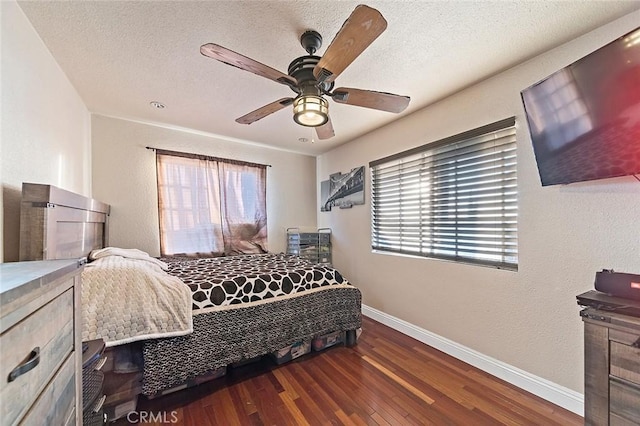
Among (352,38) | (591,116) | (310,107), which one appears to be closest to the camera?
(352,38)

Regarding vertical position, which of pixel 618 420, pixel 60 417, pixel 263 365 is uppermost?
pixel 60 417

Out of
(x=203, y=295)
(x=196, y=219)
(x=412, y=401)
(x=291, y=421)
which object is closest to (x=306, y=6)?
(x=203, y=295)

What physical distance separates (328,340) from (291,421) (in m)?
0.89

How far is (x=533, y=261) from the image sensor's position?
1.82 m

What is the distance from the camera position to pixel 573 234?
5.41 feet

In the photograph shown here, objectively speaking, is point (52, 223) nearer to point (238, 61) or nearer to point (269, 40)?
point (238, 61)

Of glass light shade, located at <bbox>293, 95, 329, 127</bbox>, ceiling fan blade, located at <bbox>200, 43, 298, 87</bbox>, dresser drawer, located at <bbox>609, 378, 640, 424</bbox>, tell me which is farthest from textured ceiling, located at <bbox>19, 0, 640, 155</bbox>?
dresser drawer, located at <bbox>609, 378, 640, 424</bbox>

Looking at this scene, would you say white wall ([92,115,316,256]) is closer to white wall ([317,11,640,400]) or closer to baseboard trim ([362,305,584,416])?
white wall ([317,11,640,400])

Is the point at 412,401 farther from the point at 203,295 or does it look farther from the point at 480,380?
the point at 203,295

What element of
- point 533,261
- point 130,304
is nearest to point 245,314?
point 130,304

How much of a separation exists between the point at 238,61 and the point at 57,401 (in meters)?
1.55

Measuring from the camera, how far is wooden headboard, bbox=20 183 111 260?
51.6 inches

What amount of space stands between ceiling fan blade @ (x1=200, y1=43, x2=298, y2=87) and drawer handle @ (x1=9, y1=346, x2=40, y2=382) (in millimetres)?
1296

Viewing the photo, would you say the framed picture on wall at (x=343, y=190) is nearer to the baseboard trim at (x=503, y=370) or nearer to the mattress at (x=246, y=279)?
the mattress at (x=246, y=279)
